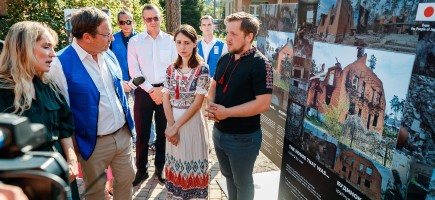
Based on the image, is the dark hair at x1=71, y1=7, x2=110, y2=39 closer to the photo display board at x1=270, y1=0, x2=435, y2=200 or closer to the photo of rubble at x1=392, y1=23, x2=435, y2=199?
the photo display board at x1=270, y1=0, x2=435, y2=200

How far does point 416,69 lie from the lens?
1.50 m

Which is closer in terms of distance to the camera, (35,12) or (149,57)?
(149,57)

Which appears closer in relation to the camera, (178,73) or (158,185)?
(178,73)

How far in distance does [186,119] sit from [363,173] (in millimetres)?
1550

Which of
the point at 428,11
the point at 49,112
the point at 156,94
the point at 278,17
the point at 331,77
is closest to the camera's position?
the point at 428,11

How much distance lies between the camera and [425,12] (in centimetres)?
144

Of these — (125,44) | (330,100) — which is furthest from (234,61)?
(125,44)

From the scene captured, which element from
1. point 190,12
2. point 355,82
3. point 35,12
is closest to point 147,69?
point 355,82

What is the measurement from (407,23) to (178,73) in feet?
6.20

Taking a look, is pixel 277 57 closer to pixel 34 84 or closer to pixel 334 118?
pixel 334 118

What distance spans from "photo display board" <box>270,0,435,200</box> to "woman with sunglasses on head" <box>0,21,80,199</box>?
5.84 feet

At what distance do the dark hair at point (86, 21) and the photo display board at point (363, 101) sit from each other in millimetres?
1584

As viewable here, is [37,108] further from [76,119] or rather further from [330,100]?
[330,100]

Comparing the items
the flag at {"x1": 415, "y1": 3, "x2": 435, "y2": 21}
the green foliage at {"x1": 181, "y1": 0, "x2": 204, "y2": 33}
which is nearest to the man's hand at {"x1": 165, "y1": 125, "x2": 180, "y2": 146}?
the flag at {"x1": 415, "y1": 3, "x2": 435, "y2": 21}
